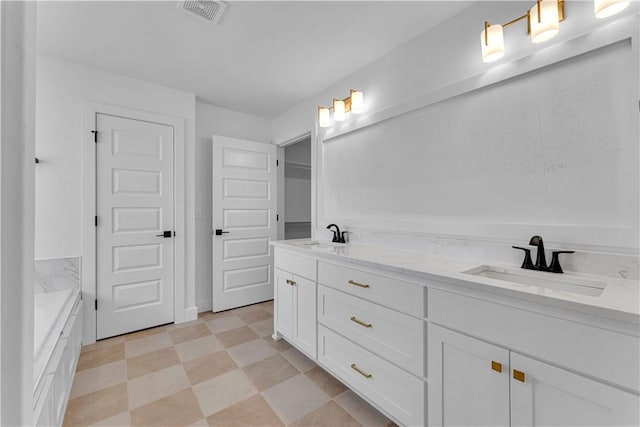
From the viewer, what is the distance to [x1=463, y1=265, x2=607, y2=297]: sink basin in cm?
120

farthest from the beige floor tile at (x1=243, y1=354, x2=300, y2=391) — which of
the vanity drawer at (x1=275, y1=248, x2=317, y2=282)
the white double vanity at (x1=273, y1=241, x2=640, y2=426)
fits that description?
the vanity drawer at (x1=275, y1=248, x2=317, y2=282)

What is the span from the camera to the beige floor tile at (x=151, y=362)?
2037 mm

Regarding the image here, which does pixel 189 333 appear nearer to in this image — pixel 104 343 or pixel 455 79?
pixel 104 343

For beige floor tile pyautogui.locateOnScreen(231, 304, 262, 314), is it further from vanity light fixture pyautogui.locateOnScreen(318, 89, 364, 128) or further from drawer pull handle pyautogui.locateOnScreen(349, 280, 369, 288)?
vanity light fixture pyautogui.locateOnScreen(318, 89, 364, 128)

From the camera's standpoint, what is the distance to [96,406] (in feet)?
5.50

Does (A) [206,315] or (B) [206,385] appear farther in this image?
(A) [206,315]

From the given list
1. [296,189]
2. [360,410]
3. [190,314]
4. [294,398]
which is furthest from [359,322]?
[296,189]

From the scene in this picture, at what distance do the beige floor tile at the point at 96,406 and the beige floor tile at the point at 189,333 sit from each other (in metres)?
0.70

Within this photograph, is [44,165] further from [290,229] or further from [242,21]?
[290,229]

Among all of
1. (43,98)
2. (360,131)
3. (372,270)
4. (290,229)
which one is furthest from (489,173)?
(43,98)

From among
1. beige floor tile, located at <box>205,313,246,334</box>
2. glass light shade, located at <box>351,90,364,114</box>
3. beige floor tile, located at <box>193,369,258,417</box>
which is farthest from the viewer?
beige floor tile, located at <box>205,313,246,334</box>

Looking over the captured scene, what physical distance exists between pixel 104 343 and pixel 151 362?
27.6 inches

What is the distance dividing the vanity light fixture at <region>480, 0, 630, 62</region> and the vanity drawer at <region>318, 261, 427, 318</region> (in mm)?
1333

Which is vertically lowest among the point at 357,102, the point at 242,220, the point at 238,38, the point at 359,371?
the point at 359,371
